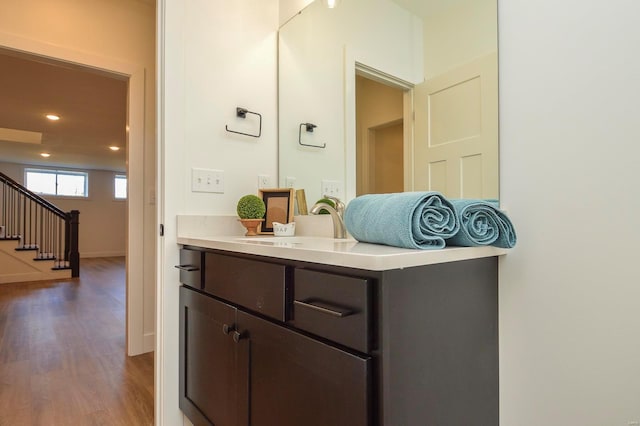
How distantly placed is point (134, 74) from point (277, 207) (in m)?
1.74

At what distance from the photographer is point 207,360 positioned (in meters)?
1.35

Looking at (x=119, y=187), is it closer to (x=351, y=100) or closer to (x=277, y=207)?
(x=277, y=207)

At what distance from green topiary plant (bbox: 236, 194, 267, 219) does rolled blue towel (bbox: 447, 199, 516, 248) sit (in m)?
0.96

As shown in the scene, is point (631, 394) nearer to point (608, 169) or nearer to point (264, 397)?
point (608, 169)

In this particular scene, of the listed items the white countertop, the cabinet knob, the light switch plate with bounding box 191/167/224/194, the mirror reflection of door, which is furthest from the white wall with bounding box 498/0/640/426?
the light switch plate with bounding box 191/167/224/194

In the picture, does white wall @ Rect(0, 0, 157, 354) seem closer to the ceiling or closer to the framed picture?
the ceiling

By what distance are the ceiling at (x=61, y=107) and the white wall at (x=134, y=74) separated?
0.14m

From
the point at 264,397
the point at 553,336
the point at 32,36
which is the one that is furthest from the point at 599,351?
the point at 32,36

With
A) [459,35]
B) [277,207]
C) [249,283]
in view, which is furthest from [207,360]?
[459,35]

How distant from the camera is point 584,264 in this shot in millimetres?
876

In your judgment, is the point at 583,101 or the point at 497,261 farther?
the point at 497,261

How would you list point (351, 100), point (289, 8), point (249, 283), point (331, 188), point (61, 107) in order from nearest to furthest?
1. point (249, 283)
2. point (351, 100)
3. point (331, 188)
4. point (289, 8)
5. point (61, 107)

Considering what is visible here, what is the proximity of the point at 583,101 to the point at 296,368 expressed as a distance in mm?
995

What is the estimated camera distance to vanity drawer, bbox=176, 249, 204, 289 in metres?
1.42
